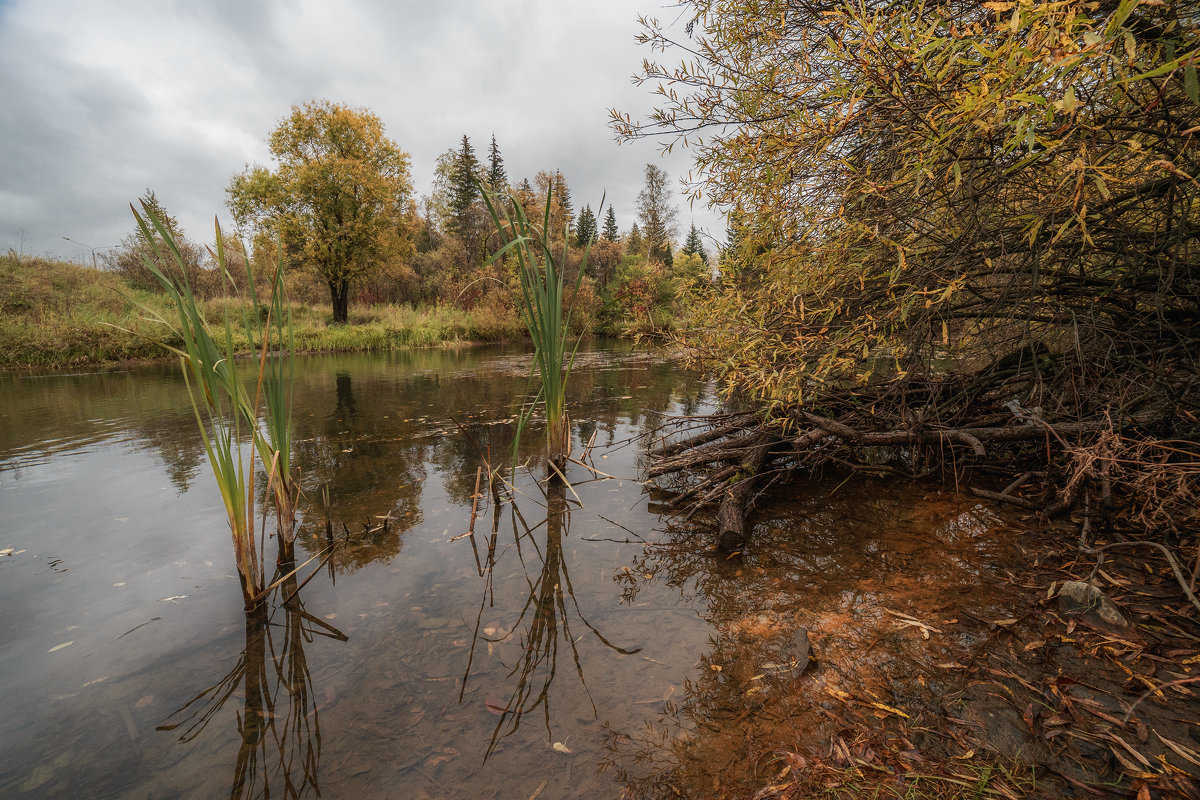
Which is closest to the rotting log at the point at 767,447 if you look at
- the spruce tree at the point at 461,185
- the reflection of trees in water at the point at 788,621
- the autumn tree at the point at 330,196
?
the reflection of trees in water at the point at 788,621

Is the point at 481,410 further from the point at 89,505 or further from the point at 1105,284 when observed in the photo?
the point at 1105,284

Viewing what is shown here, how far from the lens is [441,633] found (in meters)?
2.15

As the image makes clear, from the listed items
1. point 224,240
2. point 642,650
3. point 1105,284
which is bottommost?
point 642,650

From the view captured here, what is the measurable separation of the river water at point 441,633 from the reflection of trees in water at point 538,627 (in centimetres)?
1

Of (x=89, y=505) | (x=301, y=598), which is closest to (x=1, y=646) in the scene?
(x=301, y=598)

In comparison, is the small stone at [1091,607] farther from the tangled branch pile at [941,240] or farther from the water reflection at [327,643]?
the water reflection at [327,643]

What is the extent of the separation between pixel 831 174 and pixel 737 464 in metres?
2.01

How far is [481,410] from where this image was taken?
6.89 metres

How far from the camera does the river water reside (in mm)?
1521

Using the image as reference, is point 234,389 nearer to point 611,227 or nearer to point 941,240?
point 941,240

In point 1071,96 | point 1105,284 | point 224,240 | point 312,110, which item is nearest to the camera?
point 1071,96

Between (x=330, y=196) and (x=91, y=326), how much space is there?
10273 millimetres

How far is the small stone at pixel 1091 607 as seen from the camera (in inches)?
66.9

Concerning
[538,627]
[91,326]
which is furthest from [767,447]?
[91,326]
